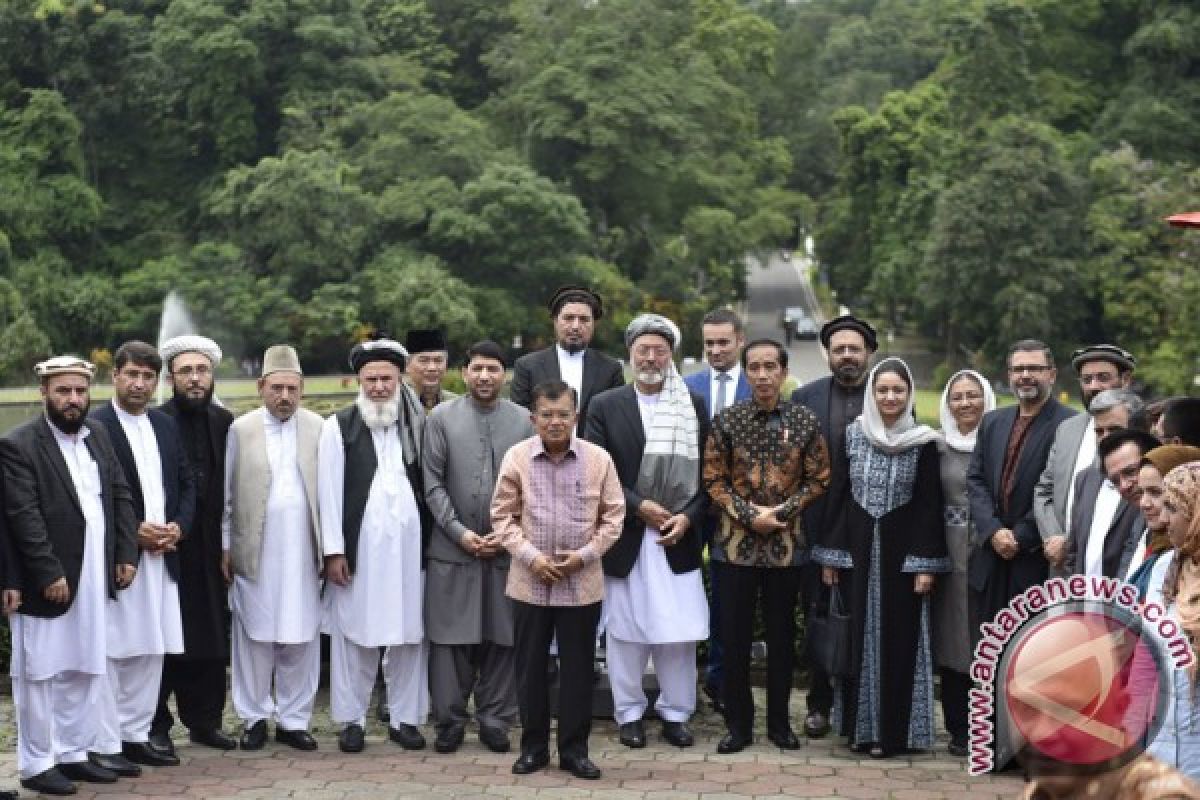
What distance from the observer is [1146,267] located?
44.0 m

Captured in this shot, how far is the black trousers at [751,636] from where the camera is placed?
7.33 m

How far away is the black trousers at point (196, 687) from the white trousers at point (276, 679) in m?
0.11

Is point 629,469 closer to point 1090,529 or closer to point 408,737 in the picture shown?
point 408,737

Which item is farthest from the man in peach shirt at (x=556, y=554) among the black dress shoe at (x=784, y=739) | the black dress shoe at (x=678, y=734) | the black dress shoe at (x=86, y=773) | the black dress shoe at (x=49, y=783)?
the black dress shoe at (x=49, y=783)

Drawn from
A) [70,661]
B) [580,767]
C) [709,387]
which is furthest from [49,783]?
[709,387]

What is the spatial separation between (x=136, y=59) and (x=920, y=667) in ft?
173

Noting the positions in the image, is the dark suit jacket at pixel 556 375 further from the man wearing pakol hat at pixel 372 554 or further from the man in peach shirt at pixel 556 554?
the man in peach shirt at pixel 556 554

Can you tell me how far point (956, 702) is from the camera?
7.58 m

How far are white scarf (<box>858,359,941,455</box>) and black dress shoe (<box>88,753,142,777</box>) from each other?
3.42m

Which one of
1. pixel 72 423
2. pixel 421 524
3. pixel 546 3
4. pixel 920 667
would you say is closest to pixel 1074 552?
pixel 920 667

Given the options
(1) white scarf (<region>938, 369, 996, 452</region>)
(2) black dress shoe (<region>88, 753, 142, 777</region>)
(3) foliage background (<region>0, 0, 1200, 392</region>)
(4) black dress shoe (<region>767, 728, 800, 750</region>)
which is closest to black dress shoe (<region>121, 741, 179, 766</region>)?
(2) black dress shoe (<region>88, 753, 142, 777</region>)

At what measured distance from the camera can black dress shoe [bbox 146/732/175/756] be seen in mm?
7113

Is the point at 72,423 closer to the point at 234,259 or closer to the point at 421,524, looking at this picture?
the point at 421,524

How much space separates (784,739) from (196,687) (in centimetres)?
264
